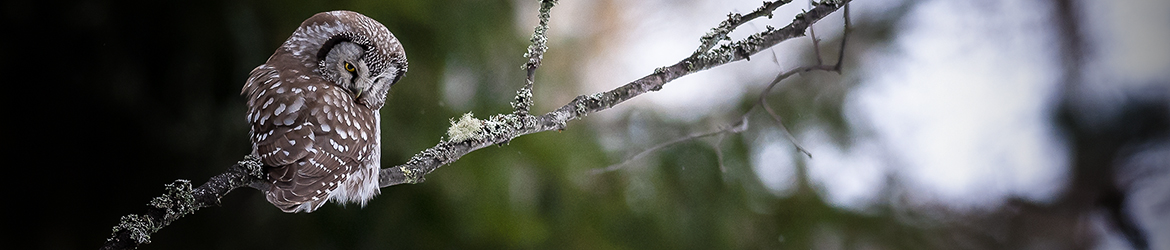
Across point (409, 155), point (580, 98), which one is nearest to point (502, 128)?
point (580, 98)

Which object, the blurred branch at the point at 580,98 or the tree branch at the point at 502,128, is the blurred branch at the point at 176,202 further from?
the blurred branch at the point at 580,98

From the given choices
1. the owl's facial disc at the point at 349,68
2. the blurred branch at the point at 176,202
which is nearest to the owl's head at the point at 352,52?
the owl's facial disc at the point at 349,68

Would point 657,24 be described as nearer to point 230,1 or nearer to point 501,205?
point 501,205

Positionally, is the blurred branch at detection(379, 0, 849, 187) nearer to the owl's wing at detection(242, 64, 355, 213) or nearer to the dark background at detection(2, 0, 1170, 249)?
the owl's wing at detection(242, 64, 355, 213)

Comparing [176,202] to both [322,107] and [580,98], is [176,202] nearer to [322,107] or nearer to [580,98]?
[322,107]

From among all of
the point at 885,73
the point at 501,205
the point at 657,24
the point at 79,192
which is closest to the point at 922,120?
the point at 885,73

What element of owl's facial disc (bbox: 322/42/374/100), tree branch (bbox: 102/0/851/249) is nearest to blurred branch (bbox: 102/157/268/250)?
tree branch (bbox: 102/0/851/249)
